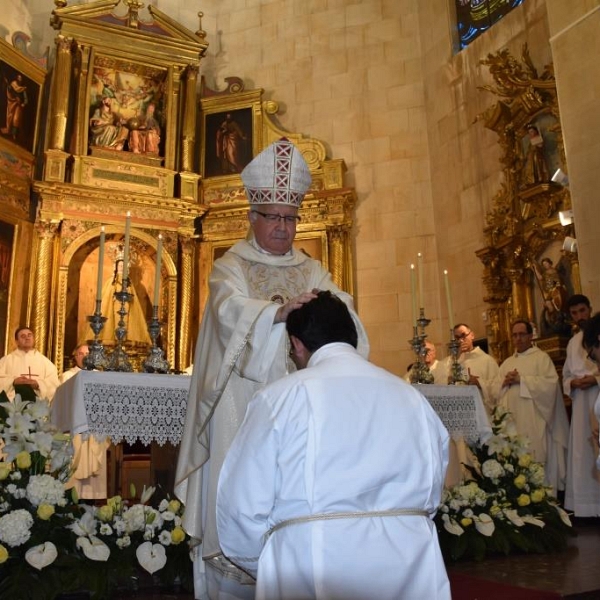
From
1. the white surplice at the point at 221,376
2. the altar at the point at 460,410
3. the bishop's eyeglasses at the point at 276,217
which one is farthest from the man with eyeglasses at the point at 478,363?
the white surplice at the point at 221,376

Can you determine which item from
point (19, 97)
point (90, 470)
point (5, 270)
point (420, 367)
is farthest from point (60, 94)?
point (420, 367)

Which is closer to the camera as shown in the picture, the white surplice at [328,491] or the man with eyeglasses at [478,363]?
the white surplice at [328,491]

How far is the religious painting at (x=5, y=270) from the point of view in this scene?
9.55 m

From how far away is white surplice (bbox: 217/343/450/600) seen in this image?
1858 millimetres

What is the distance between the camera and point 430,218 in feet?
35.8

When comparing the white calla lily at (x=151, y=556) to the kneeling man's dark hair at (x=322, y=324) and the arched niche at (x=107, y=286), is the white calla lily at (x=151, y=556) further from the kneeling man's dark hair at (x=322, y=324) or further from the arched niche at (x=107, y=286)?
the arched niche at (x=107, y=286)

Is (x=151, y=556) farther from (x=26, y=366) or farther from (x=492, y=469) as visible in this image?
(x=26, y=366)

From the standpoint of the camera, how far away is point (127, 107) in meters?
11.4

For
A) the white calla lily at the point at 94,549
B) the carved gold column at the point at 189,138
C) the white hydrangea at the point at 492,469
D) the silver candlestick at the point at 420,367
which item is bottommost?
the white calla lily at the point at 94,549

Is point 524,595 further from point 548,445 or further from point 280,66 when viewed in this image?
point 280,66

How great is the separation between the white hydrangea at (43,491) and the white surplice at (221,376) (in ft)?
1.91

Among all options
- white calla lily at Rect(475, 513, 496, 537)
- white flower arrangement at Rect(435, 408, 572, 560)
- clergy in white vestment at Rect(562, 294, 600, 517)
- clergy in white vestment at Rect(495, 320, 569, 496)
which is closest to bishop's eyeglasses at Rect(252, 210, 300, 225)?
white flower arrangement at Rect(435, 408, 572, 560)

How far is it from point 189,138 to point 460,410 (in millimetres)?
8008

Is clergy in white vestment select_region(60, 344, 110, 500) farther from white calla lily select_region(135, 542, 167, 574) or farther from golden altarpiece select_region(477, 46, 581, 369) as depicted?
golden altarpiece select_region(477, 46, 581, 369)
